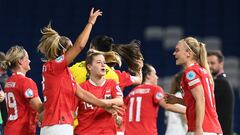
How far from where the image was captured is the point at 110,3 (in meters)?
15.2

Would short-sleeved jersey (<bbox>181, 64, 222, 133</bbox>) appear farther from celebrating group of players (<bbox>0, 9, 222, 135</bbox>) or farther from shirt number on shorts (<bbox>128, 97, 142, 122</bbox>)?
shirt number on shorts (<bbox>128, 97, 142, 122</bbox>)

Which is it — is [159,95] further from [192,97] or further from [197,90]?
[197,90]

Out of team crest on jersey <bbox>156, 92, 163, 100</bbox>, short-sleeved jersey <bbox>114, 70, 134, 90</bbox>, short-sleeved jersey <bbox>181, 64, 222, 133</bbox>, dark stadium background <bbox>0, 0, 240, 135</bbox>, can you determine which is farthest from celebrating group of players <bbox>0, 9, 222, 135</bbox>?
dark stadium background <bbox>0, 0, 240, 135</bbox>

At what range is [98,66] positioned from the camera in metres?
7.70

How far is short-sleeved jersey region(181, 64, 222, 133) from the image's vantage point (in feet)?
24.0

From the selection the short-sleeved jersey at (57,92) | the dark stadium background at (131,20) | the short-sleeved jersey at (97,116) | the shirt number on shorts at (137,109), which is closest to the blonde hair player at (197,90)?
the short-sleeved jersey at (97,116)

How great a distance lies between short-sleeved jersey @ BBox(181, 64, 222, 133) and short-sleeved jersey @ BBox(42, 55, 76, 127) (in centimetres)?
96

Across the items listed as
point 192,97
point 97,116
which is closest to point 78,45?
point 97,116

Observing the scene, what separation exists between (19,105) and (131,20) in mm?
7427

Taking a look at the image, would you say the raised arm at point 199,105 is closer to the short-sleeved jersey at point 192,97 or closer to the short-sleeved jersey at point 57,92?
the short-sleeved jersey at point 192,97

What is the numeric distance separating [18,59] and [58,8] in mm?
7181

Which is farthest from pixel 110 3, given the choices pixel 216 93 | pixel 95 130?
pixel 95 130

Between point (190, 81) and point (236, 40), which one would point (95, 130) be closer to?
point (190, 81)

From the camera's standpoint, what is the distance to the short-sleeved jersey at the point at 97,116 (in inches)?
301
